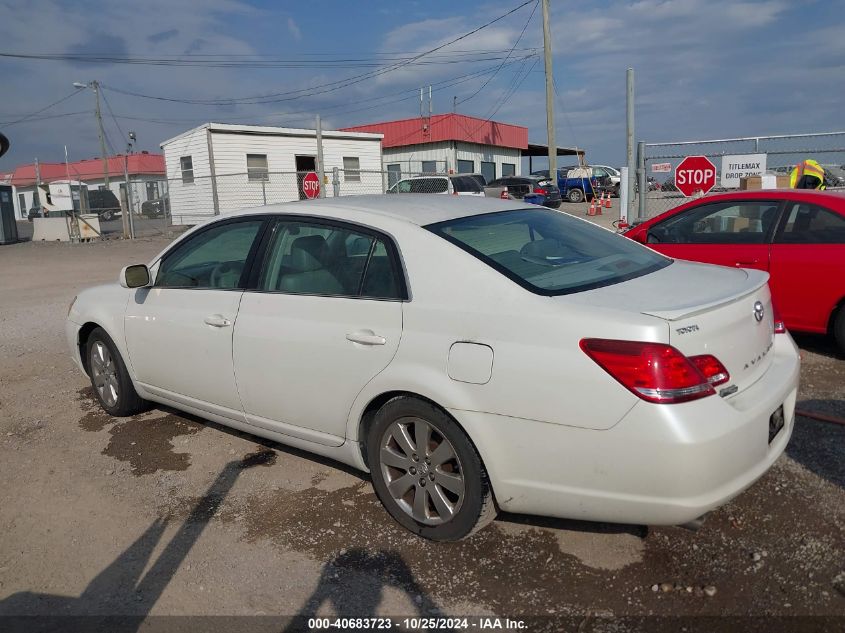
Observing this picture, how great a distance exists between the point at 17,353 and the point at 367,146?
22.8 metres

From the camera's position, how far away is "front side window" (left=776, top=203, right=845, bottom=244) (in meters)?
5.85

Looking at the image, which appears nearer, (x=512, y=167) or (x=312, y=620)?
(x=312, y=620)

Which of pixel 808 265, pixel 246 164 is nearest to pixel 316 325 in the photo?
pixel 808 265

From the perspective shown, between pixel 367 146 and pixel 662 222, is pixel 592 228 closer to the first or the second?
pixel 662 222

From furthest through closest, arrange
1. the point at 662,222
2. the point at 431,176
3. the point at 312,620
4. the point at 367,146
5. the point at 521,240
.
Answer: the point at 367,146 → the point at 431,176 → the point at 662,222 → the point at 521,240 → the point at 312,620

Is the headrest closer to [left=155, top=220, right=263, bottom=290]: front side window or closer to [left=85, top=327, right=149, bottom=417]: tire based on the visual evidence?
[left=155, top=220, right=263, bottom=290]: front side window

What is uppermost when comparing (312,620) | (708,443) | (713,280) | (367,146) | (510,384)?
(367,146)

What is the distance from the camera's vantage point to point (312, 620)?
2.81m

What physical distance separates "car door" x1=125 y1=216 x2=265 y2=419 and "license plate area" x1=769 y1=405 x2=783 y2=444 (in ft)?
9.13

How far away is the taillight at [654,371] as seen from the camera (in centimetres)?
259

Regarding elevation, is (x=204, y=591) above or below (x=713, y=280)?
below

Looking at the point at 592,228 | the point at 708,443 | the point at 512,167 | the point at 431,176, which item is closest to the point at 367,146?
the point at 431,176

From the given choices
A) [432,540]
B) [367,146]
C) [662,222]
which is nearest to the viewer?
[432,540]

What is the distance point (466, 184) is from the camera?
2216cm
